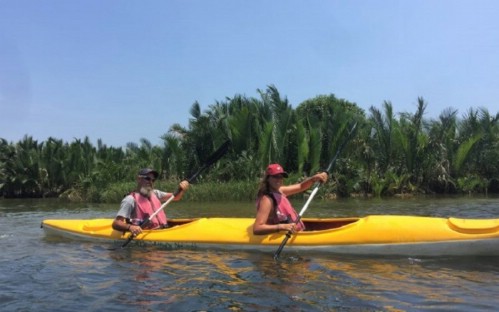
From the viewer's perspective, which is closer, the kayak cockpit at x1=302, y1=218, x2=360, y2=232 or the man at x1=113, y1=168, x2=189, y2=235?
the kayak cockpit at x1=302, y1=218, x2=360, y2=232

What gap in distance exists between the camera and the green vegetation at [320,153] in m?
17.8

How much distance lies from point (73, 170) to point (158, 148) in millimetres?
3916

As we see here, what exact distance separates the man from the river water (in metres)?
0.39

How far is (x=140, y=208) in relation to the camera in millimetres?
7605

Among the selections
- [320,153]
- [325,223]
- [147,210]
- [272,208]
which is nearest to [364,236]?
[325,223]

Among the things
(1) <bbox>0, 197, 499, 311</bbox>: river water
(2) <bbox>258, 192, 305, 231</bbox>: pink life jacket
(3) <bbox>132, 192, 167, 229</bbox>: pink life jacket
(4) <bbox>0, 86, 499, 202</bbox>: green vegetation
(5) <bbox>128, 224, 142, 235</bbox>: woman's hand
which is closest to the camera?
(1) <bbox>0, 197, 499, 311</bbox>: river water

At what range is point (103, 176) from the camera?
20.0 meters

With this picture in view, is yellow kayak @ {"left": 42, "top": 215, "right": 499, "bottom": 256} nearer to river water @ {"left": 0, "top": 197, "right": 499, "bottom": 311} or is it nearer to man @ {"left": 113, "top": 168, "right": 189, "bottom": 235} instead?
river water @ {"left": 0, "top": 197, "right": 499, "bottom": 311}

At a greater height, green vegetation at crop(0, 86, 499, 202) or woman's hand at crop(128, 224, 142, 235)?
green vegetation at crop(0, 86, 499, 202)

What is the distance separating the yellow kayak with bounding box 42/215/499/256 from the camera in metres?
5.82

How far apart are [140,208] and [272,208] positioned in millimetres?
2321

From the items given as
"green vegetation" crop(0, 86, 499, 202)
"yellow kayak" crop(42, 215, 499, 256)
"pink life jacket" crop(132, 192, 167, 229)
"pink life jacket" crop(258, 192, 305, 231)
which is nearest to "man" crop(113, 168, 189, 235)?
"pink life jacket" crop(132, 192, 167, 229)

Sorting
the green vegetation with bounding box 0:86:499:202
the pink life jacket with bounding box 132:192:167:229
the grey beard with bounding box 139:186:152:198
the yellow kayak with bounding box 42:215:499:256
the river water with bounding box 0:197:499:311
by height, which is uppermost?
the green vegetation with bounding box 0:86:499:202

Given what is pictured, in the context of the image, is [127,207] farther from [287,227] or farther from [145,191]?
[287,227]
